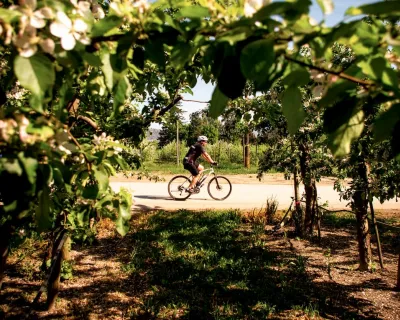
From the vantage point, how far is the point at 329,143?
94cm

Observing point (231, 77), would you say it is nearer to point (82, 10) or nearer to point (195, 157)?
point (82, 10)

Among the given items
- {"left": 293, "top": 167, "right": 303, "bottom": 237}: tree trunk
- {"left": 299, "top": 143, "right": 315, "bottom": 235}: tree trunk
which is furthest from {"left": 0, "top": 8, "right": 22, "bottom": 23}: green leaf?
{"left": 293, "top": 167, "right": 303, "bottom": 237}: tree trunk

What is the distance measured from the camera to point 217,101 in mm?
1004

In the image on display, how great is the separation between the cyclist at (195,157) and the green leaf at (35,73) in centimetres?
860

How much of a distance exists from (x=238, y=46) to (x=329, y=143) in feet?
1.23

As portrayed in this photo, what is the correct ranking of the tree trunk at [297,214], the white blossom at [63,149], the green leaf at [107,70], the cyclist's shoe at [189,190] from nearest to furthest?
1. the green leaf at [107,70]
2. the white blossom at [63,149]
3. the tree trunk at [297,214]
4. the cyclist's shoe at [189,190]

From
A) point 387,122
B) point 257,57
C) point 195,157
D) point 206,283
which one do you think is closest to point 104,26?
point 257,57

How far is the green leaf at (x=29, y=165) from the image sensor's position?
969 mm

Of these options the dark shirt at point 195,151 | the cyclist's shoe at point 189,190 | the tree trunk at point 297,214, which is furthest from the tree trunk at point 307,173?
the cyclist's shoe at point 189,190

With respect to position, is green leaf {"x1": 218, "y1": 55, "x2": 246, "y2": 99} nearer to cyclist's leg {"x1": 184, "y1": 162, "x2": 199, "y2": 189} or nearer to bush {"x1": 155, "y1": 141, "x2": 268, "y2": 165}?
cyclist's leg {"x1": 184, "y1": 162, "x2": 199, "y2": 189}

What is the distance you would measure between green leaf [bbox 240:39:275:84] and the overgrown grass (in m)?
3.87

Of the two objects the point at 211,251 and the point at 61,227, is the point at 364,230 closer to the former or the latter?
the point at 211,251

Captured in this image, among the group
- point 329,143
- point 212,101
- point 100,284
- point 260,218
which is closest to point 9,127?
point 212,101

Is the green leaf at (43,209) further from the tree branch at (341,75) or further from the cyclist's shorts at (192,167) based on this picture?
the cyclist's shorts at (192,167)
